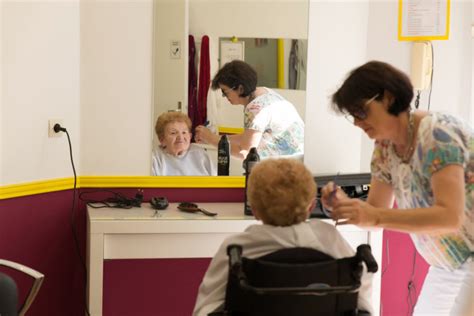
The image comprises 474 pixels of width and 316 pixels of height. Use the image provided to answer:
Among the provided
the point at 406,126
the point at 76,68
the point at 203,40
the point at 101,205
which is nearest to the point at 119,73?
the point at 76,68

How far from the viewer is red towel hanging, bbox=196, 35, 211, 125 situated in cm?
328

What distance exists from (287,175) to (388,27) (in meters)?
1.99

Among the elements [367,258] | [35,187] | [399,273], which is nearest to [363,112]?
[367,258]

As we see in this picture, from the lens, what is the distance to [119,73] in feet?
10.7

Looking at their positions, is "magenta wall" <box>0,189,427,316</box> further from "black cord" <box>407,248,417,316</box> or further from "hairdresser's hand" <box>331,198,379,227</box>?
"hairdresser's hand" <box>331,198,379,227</box>

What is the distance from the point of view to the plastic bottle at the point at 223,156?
3.32 meters

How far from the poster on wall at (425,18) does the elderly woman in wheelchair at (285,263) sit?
1898mm

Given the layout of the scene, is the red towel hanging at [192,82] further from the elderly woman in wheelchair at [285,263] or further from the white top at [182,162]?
the elderly woman in wheelchair at [285,263]

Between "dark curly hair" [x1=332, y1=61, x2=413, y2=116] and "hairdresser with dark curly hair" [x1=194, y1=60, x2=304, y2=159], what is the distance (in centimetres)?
139

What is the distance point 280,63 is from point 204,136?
531 millimetres

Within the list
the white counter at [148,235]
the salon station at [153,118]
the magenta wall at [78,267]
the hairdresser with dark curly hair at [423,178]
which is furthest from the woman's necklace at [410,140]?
the magenta wall at [78,267]

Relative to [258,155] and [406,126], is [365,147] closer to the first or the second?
[258,155]

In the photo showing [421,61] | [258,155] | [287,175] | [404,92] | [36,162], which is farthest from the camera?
[421,61]

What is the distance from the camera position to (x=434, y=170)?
6.29 feet
